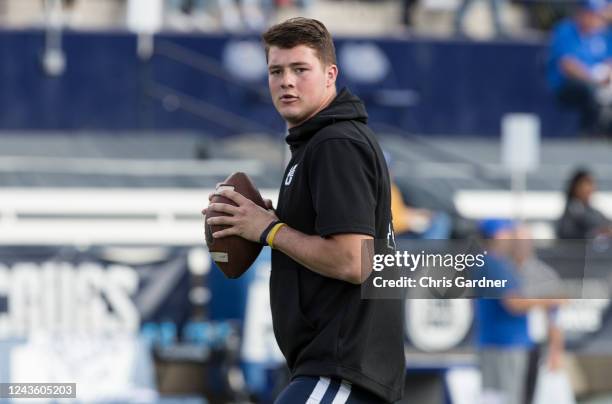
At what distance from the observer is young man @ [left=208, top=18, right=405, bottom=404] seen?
3.66m

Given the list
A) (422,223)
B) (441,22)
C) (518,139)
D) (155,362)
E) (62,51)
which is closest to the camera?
(155,362)

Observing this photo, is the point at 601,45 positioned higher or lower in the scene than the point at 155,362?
higher

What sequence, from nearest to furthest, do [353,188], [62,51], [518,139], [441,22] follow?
1. [353,188]
2. [518,139]
3. [62,51]
4. [441,22]

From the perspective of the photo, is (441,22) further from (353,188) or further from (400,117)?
(353,188)

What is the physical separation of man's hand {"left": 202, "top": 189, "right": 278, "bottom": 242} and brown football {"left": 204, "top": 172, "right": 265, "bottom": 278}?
24mm

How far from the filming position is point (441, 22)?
1501 centimetres

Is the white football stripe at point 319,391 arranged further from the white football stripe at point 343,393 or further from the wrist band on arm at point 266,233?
the wrist band on arm at point 266,233

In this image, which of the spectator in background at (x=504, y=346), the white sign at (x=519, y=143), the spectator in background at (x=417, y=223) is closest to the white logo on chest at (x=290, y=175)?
the spectator in background at (x=504, y=346)

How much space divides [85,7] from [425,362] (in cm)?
652

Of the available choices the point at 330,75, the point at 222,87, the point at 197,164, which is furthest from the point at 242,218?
the point at 222,87

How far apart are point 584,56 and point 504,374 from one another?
5.68m

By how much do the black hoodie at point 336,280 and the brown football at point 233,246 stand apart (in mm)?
127

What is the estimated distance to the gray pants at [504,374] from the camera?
9.11 meters

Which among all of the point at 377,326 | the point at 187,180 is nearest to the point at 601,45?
the point at 187,180
